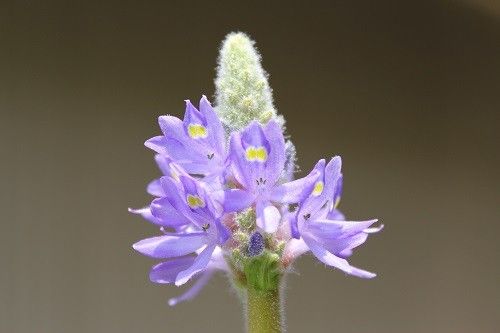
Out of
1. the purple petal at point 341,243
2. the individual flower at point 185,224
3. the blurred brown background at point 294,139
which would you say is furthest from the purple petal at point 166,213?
the blurred brown background at point 294,139

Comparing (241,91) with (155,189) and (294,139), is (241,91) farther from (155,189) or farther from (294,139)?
(294,139)

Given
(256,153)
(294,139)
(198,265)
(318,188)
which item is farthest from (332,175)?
(294,139)

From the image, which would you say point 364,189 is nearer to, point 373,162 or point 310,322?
point 373,162

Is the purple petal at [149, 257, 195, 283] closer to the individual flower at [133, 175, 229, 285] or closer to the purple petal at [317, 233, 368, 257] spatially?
the individual flower at [133, 175, 229, 285]
